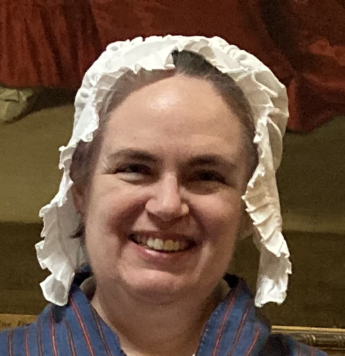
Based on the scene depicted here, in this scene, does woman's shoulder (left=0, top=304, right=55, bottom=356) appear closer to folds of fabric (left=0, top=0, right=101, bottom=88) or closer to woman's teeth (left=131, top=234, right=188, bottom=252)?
woman's teeth (left=131, top=234, right=188, bottom=252)

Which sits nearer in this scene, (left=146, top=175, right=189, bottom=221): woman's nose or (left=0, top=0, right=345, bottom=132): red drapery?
(left=146, top=175, right=189, bottom=221): woman's nose

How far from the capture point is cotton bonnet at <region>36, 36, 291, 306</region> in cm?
83

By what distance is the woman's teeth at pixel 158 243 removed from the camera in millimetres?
801

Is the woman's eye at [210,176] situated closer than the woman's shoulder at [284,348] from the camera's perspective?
Yes

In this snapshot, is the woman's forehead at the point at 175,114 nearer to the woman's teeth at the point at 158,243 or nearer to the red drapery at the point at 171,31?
the woman's teeth at the point at 158,243

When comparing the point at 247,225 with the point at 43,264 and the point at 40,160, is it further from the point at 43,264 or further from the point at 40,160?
the point at 40,160

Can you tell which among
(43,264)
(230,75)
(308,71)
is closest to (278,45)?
(308,71)

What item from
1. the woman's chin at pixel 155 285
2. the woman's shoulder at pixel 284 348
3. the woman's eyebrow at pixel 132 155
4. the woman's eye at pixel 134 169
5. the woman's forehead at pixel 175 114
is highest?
the woman's forehead at pixel 175 114

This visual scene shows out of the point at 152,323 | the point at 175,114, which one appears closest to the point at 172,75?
the point at 175,114

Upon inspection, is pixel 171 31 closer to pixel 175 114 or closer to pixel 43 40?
pixel 43 40

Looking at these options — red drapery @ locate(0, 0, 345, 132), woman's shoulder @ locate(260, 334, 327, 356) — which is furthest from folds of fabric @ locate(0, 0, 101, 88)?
woman's shoulder @ locate(260, 334, 327, 356)

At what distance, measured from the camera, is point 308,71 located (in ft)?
3.93

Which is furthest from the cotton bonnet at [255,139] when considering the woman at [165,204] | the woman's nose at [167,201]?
the woman's nose at [167,201]

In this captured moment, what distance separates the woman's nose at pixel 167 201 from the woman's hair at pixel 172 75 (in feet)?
0.36
